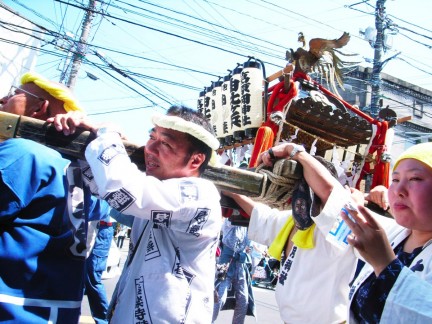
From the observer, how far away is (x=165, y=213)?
5.06 feet

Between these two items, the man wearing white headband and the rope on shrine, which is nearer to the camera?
the man wearing white headband

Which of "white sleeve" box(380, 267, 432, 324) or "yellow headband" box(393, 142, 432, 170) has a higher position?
"yellow headband" box(393, 142, 432, 170)

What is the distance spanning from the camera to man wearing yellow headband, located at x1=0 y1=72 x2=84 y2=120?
1749 millimetres

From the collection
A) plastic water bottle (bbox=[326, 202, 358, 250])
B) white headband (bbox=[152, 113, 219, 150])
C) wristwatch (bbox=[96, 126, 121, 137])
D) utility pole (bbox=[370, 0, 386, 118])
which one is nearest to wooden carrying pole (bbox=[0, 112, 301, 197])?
wristwatch (bbox=[96, 126, 121, 137])

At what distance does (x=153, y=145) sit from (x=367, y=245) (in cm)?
97

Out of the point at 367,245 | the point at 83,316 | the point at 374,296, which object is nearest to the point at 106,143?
the point at 367,245

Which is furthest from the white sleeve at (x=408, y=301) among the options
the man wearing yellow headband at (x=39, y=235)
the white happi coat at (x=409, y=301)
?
the man wearing yellow headband at (x=39, y=235)

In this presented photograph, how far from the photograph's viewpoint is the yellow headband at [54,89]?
5.81 feet

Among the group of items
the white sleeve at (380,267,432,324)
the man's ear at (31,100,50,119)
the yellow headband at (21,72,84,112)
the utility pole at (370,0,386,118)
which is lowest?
the white sleeve at (380,267,432,324)

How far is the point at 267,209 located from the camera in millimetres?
2926

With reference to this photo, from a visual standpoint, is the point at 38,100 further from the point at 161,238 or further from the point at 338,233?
the point at 338,233

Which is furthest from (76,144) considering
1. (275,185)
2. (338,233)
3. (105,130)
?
(338,233)

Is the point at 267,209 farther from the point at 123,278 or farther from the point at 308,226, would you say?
the point at 123,278

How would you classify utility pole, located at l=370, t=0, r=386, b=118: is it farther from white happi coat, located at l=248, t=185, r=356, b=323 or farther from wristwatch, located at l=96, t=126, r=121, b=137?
Result: wristwatch, located at l=96, t=126, r=121, b=137
